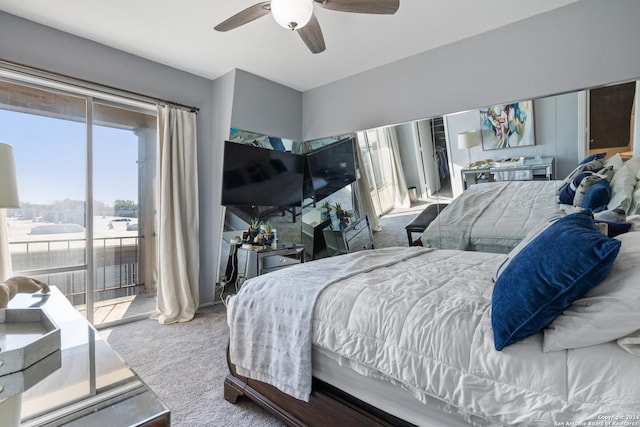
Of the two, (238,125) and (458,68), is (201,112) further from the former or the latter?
(458,68)

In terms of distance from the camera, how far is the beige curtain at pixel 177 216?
3.21 metres

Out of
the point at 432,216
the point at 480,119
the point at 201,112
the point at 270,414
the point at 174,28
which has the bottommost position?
the point at 270,414

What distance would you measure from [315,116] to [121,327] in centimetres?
322

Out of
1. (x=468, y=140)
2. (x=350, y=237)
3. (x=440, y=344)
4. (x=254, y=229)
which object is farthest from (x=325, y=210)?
(x=440, y=344)

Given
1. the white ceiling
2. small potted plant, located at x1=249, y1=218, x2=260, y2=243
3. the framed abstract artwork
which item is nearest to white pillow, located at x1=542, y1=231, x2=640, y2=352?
the framed abstract artwork

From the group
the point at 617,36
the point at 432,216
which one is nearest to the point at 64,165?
the point at 432,216

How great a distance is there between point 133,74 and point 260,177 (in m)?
1.61

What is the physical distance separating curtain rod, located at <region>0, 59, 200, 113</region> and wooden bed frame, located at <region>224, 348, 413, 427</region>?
110 inches

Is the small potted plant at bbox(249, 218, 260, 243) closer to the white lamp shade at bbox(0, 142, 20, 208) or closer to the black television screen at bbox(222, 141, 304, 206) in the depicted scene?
the black television screen at bbox(222, 141, 304, 206)

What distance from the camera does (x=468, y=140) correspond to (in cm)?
295

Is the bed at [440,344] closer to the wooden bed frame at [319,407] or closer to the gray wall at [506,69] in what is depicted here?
the wooden bed frame at [319,407]

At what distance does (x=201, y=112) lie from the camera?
366 centimetres

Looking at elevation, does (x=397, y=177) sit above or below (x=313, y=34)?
below

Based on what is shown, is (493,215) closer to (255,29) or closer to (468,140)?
(468,140)
